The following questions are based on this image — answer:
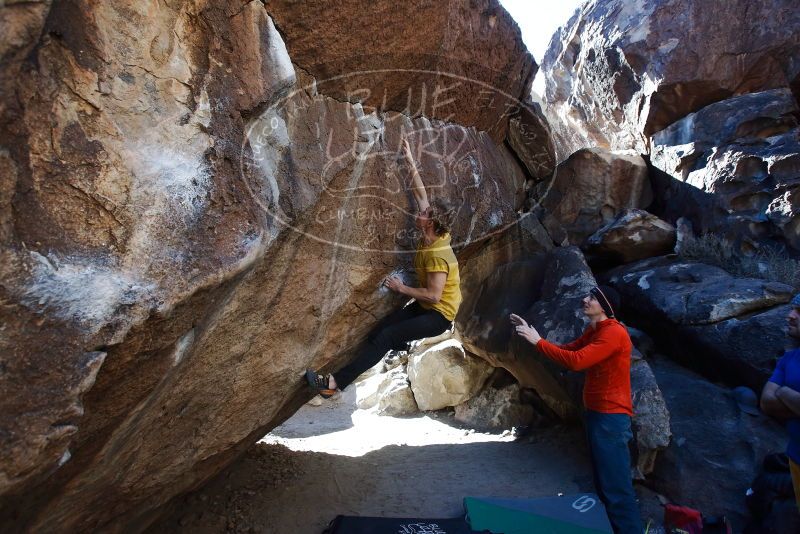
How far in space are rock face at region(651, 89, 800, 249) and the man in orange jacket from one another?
3589 mm

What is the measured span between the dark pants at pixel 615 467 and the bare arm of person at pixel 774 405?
823 millimetres

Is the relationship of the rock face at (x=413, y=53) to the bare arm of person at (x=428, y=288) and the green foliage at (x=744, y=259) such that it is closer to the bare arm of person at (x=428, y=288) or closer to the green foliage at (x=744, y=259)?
the bare arm of person at (x=428, y=288)

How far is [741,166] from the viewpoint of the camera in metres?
5.91

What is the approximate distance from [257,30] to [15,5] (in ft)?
3.53

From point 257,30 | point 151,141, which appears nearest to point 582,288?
point 257,30

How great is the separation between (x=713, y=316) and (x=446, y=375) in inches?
147

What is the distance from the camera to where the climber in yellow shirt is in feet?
11.6

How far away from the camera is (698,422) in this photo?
414 centimetres

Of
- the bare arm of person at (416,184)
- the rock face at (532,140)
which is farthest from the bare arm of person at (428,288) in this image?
the rock face at (532,140)

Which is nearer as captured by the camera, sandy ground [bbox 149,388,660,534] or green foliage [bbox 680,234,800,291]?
sandy ground [bbox 149,388,660,534]

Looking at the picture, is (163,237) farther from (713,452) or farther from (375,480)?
(713,452)

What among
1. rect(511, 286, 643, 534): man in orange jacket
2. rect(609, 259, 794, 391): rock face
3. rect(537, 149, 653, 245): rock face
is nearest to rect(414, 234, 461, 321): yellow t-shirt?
rect(511, 286, 643, 534): man in orange jacket

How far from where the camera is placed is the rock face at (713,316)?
4289 millimetres

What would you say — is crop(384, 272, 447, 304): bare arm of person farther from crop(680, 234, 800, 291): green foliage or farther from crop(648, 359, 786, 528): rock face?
crop(680, 234, 800, 291): green foliage
